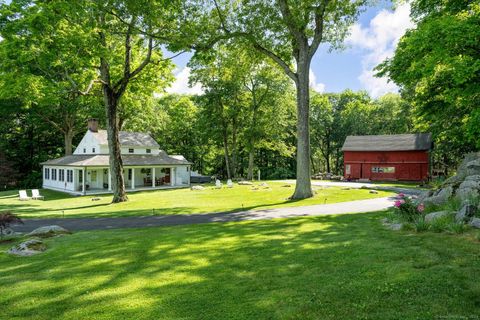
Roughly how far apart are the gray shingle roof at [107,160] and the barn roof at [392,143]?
24.2 metres

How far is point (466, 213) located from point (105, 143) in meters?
34.9

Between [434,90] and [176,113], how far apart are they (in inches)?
1813

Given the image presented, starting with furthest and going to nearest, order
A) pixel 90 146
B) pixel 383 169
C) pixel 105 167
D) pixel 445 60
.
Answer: pixel 383 169, pixel 90 146, pixel 105 167, pixel 445 60

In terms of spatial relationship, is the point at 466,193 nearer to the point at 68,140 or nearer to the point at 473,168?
the point at 473,168

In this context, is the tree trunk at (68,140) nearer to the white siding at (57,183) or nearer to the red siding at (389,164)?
the white siding at (57,183)

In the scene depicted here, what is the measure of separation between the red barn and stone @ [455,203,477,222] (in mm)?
33835

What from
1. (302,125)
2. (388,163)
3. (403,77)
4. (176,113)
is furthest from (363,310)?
(176,113)

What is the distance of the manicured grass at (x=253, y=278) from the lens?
5098mm

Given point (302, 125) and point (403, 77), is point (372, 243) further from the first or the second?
point (302, 125)

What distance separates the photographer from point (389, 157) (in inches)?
1679

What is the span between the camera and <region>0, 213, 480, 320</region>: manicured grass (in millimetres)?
5098

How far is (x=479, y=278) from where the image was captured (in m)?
5.64

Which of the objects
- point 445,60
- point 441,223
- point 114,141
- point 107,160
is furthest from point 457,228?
point 107,160

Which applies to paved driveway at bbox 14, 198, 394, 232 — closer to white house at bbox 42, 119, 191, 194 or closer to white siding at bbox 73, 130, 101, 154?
white house at bbox 42, 119, 191, 194
